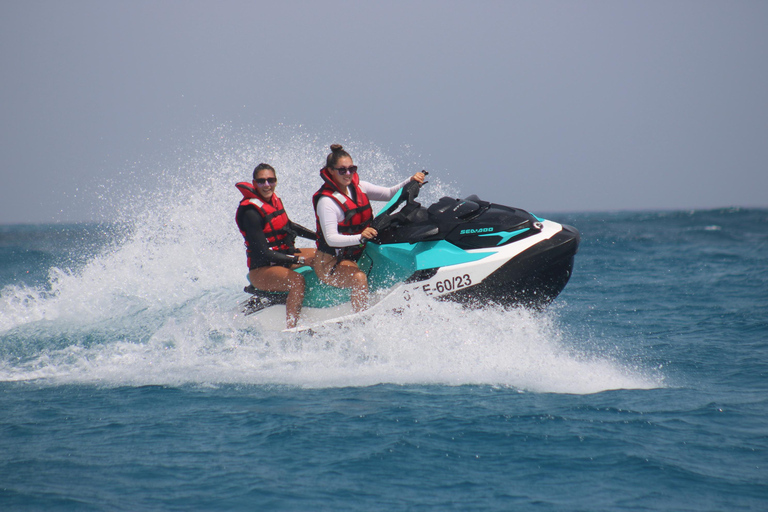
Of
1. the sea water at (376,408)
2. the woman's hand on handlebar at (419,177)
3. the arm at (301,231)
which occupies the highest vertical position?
the woman's hand on handlebar at (419,177)

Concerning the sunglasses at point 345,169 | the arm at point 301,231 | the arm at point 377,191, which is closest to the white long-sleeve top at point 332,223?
the sunglasses at point 345,169

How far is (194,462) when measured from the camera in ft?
9.53

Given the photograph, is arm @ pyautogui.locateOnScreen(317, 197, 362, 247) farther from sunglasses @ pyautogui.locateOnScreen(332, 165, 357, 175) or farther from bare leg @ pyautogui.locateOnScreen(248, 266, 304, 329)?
bare leg @ pyautogui.locateOnScreen(248, 266, 304, 329)

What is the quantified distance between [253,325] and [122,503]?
7.44 ft

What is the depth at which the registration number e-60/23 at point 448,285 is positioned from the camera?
→ 4219 mm

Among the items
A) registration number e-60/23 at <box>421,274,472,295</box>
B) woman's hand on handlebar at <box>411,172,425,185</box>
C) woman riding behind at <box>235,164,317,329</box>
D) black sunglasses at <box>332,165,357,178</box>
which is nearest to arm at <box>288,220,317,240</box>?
woman riding behind at <box>235,164,317,329</box>

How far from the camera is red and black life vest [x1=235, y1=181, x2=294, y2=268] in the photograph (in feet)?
14.4

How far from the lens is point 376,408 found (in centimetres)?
354

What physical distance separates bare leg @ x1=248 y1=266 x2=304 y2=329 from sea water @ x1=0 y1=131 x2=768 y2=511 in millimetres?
189

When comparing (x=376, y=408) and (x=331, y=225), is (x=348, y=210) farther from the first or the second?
(x=376, y=408)

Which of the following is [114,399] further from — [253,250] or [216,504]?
[216,504]

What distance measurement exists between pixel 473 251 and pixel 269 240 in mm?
1523

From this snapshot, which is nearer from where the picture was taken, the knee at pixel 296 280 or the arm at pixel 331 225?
the arm at pixel 331 225

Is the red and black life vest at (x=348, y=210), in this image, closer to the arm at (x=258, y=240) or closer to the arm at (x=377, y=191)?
the arm at (x=377, y=191)
